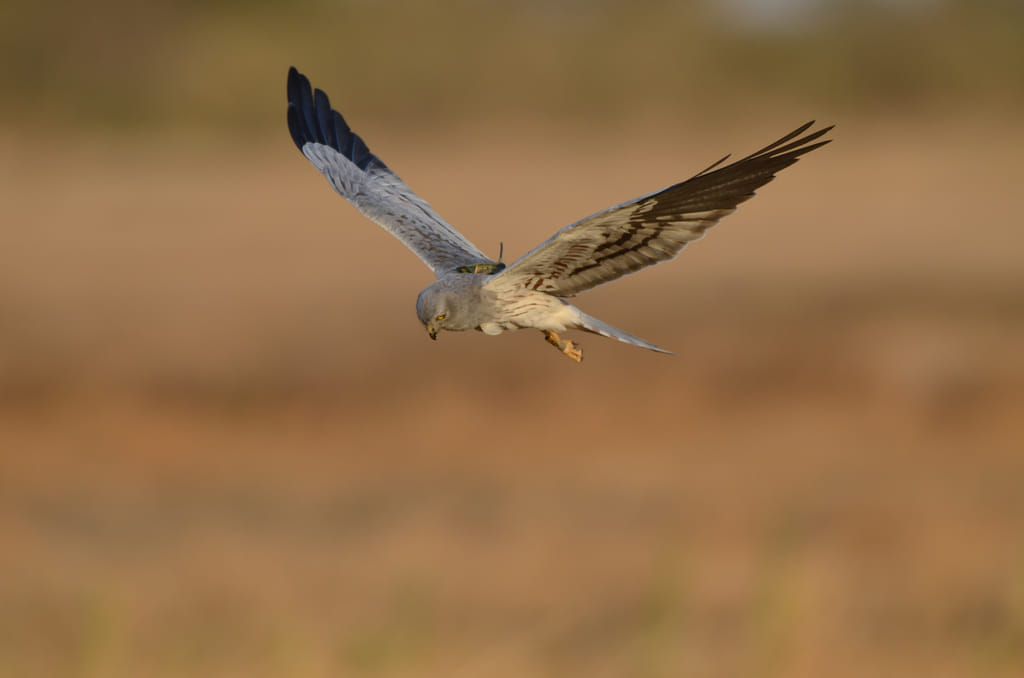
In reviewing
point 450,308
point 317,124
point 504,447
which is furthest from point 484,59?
point 450,308

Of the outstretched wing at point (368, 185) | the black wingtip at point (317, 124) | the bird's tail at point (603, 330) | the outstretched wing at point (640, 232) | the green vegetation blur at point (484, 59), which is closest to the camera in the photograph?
the outstretched wing at point (640, 232)

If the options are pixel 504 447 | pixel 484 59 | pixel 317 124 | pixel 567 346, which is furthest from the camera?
pixel 484 59

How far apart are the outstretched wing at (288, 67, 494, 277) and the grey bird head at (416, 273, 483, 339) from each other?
34.2 inches

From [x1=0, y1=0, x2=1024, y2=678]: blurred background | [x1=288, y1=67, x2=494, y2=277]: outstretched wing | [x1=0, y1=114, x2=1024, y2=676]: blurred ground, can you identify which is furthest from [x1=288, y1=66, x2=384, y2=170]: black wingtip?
[x1=0, y1=114, x2=1024, y2=676]: blurred ground

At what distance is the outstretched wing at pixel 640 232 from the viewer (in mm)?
5641

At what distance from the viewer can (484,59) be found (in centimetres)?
3316

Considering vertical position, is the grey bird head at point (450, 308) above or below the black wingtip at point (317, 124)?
below

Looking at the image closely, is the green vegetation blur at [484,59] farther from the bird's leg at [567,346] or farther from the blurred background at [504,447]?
the bird's leg at [567,346]

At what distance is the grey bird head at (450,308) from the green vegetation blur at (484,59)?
84.0ft

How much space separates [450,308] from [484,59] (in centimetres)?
2830

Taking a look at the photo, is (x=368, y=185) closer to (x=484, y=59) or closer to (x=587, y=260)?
(x=587, y=260)

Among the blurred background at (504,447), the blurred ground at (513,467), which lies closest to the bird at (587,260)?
the blurred background at (504,447)

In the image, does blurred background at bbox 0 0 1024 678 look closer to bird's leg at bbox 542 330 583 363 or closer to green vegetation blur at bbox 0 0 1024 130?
green vegetation blur at bbox 0 0 1024 130

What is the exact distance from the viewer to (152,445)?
67.1ft
